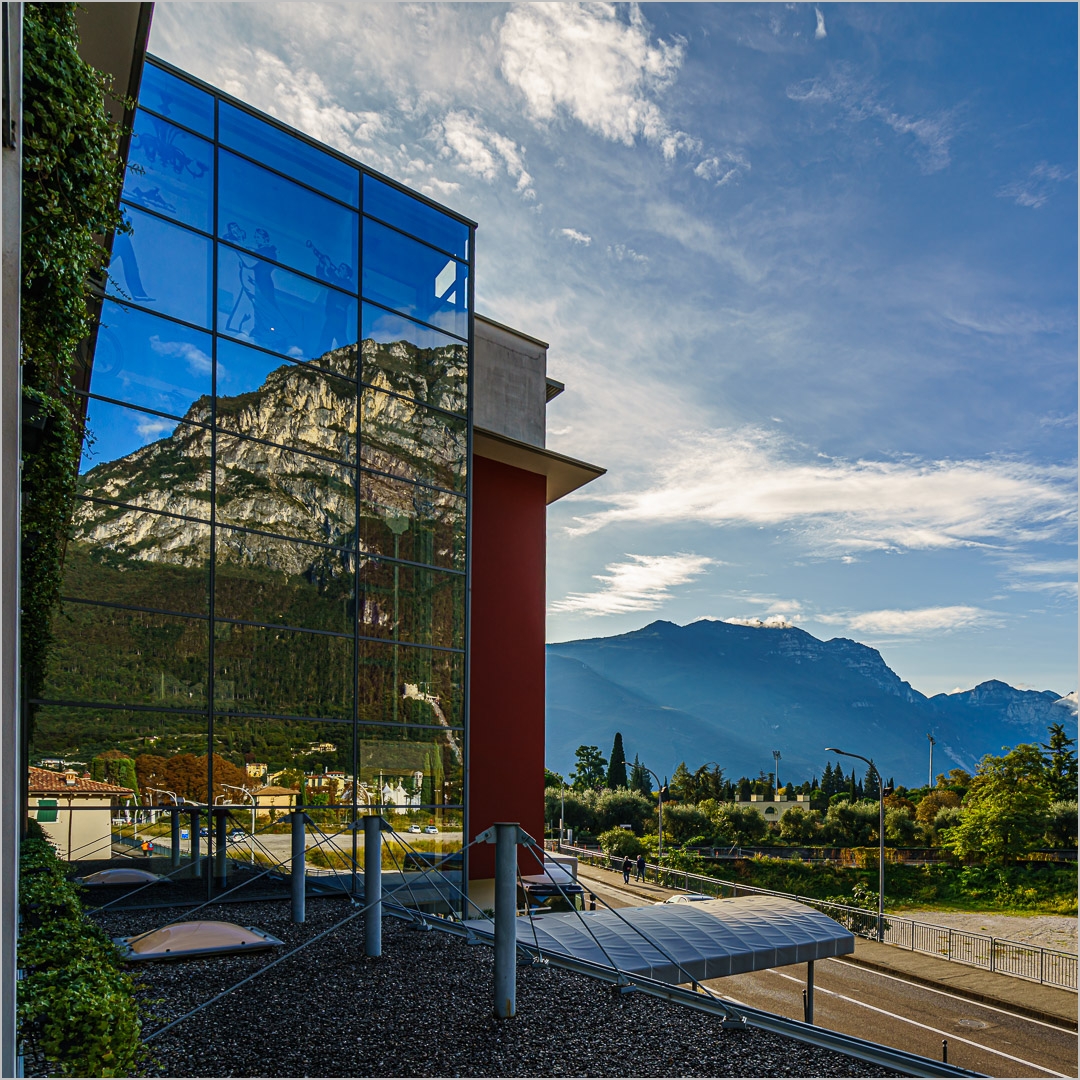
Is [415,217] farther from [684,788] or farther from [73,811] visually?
[684,788]

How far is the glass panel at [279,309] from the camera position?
52.3 ft

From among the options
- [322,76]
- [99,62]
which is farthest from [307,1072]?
[322,76]

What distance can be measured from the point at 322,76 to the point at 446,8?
3.65 m

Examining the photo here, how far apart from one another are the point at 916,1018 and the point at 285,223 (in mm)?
24907

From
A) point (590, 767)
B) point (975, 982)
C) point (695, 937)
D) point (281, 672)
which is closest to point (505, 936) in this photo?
point (695, 937)

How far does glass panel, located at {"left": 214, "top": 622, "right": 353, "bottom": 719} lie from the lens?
49.7 ft

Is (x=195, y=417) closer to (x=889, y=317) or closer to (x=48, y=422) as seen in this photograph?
(x=48, y=422)

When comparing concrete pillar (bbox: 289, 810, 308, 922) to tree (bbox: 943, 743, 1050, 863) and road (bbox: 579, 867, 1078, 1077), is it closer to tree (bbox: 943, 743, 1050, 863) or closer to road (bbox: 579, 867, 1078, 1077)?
road (bbox: 579, 867, 1078, 1077)

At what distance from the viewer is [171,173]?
601 inches

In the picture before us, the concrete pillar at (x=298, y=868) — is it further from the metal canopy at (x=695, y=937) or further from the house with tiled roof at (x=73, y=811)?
the house with tiled roof at (x=73, y=811)

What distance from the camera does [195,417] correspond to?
50.0 feet

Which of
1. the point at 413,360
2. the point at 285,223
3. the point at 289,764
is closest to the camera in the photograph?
the point at 289,764

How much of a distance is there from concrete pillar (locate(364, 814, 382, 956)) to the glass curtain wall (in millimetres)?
5783

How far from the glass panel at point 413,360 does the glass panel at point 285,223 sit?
3.70 feet
